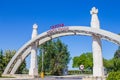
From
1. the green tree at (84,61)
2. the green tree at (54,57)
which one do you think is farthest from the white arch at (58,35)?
the green tree at (84,61)

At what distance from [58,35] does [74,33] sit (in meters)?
4.30

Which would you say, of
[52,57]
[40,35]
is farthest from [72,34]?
[52,57]

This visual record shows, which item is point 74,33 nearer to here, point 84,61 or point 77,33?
point 77,33

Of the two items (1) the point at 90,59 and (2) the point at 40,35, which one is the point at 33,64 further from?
(1) the point at 90,59

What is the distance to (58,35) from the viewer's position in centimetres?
4775

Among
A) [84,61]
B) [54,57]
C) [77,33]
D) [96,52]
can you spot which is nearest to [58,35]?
[77,33]

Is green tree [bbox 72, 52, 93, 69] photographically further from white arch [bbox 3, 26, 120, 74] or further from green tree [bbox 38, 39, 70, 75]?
white arch [bbox 3, 26, 120, 74]

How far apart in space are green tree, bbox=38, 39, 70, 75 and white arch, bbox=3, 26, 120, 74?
59.7 ft

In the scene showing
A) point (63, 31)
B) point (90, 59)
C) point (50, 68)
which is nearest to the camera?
point (63, 31)

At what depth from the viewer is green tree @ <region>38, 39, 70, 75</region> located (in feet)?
236

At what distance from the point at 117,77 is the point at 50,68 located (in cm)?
5197

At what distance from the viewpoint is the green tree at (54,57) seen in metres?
71.9

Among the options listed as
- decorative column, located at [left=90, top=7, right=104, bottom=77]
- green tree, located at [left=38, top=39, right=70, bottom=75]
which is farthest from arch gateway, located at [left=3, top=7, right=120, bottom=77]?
green tree, located at [left=38, top=39, right=70, bottom=75]

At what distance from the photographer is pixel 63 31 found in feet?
145
